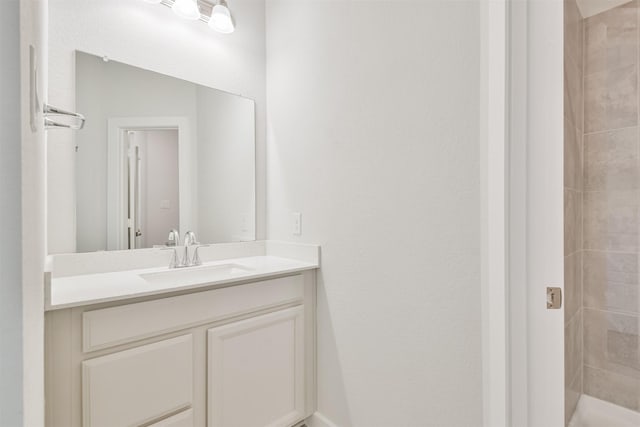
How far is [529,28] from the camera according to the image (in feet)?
2.85

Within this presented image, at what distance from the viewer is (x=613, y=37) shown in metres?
1.52

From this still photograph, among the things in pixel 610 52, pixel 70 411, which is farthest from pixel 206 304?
pixel 610 52

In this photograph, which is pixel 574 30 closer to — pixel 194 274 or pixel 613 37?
pixel 613 37

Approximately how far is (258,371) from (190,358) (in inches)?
13.0

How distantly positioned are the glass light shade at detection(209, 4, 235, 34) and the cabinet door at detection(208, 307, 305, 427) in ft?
4.96

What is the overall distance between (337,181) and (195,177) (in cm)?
79

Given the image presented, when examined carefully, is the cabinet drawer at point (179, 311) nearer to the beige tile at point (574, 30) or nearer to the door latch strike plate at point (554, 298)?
the door latch strike plate at point (554, 298)

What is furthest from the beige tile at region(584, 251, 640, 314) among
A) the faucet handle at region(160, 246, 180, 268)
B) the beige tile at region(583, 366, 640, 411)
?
the faucet handle at region(160, 246, 180, 268)

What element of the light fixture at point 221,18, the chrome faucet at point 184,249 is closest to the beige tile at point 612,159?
the light fixture at point 221,18

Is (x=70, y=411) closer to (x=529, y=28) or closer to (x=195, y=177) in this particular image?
(x=195, y=177)

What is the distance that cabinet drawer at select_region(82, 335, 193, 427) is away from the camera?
0.99 meters

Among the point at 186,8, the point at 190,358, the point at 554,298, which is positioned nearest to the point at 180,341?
the point at 190,358

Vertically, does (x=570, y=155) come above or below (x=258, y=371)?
above

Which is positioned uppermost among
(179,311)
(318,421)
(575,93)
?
(575,93)
